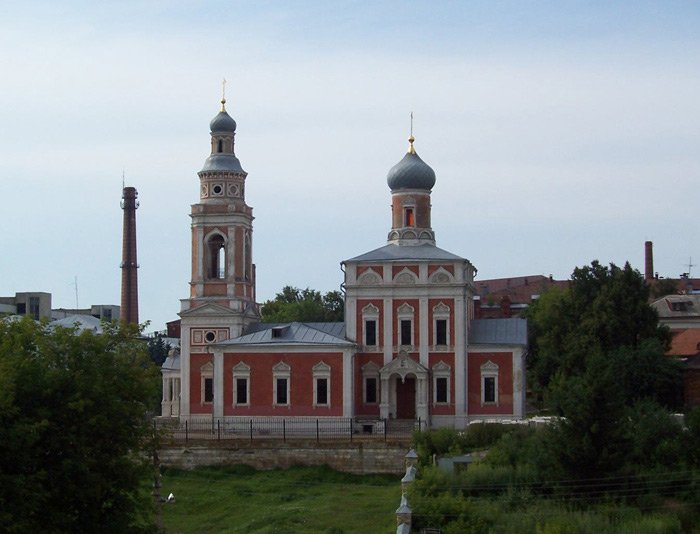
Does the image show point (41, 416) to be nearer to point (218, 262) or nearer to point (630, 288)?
point (218, 262)

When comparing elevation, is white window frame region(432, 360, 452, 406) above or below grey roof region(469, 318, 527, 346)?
below

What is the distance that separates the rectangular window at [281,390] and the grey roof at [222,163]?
33.3ft

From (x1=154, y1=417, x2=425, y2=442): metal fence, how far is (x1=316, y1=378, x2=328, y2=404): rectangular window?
2.67 feet

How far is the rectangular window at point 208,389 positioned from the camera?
180 feet

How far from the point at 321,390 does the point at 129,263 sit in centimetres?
3799

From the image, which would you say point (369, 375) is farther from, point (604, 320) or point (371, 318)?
point (604, 320)

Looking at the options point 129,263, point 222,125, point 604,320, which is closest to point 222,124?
point 222,125

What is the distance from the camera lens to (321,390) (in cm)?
5309

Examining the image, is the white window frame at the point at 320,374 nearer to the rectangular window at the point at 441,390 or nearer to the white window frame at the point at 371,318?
the white window frame at the point at 371,318

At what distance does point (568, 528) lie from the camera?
105ft

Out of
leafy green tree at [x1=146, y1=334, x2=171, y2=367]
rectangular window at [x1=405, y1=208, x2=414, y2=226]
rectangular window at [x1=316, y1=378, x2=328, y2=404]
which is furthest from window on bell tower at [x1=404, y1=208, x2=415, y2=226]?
leafy green tree at [x1=146, y1=334, x2=171, y2=367]

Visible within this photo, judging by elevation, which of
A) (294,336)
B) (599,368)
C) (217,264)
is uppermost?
(217,264)

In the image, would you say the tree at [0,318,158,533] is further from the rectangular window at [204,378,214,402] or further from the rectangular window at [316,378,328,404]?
the rectangular window at [204,378,214,402]

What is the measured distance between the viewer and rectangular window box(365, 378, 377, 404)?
5400cm
